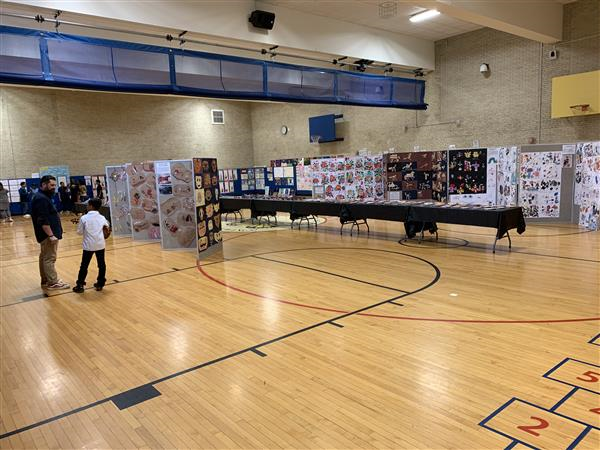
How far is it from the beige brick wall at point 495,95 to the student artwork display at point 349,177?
394cm

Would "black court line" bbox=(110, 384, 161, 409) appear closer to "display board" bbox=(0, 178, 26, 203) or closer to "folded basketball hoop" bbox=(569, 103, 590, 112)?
"folded basketball hoop" bbox=(569, 103, 590, 112)

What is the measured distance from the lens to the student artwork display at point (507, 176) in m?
10.8

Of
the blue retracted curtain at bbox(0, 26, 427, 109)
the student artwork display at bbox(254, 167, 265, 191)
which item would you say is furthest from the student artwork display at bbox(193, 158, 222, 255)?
the student artwork display at bbox(254, 167, 265, 191)

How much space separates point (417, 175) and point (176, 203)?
20.6 ft

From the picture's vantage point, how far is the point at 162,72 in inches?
339

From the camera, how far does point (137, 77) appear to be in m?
8.31

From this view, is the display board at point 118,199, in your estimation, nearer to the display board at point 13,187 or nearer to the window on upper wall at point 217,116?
the display board at point 13,187

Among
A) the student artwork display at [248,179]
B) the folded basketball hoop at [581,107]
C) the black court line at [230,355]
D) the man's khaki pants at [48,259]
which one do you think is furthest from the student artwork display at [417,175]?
the student artwork display at [248,179]

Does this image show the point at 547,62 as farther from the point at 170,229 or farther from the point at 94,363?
the point at 94,363

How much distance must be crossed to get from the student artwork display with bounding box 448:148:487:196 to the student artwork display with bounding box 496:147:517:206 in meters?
0.36

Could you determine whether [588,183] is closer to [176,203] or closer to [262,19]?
[262,19]

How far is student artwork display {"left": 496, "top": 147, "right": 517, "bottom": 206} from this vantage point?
10.8 meters

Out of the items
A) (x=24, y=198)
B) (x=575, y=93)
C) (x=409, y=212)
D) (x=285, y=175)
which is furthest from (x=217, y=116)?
(x=575, y=93)

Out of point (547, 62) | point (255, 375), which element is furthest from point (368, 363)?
point (547, 62)
